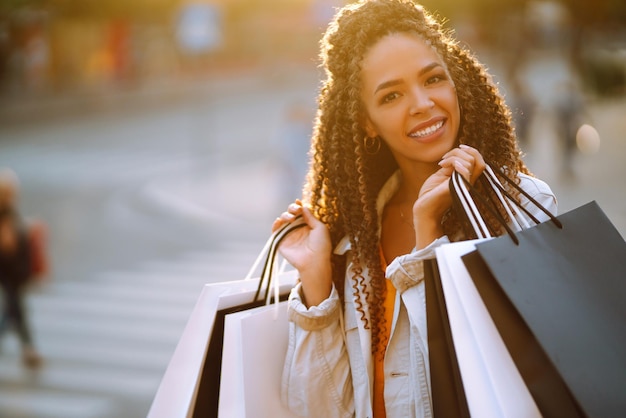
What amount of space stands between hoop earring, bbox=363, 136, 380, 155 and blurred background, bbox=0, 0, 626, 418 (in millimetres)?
556

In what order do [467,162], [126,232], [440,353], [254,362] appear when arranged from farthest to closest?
[126,232] → [254,362] → [467,162] → [440,353]

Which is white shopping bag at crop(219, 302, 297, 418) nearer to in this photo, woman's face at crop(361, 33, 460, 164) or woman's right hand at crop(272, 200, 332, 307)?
woman's right hand at crop(272, 200, 332, 307)

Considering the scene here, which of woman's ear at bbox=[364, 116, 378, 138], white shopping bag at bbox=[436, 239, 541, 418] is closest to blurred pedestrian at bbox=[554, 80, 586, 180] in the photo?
woman's ear at bbox=[364, 116, 378, 138]

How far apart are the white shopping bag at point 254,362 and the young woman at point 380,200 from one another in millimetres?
36

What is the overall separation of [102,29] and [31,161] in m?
17.3

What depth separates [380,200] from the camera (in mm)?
2615

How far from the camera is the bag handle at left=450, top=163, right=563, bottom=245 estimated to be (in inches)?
76.8

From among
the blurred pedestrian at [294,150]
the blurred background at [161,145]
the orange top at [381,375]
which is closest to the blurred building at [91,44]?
the blurred background at [161,145]

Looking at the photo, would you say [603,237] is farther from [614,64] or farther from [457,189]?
[614,64]

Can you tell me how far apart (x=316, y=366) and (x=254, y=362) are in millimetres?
182

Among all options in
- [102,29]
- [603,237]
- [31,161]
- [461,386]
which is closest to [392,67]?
[603,237]

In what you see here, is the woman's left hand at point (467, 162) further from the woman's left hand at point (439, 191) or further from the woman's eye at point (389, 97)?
the woman's eye at point (389, 97)

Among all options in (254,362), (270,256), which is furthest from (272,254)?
(254,362)

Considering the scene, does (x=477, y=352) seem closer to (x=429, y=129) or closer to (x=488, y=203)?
(x=488, y=203)
